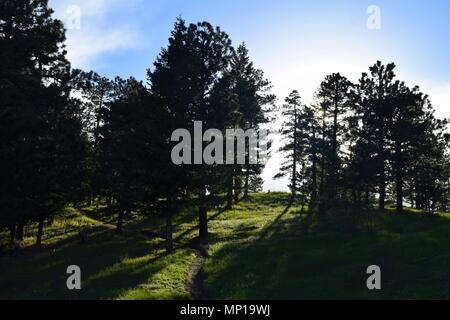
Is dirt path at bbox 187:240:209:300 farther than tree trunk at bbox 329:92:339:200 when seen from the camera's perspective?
No

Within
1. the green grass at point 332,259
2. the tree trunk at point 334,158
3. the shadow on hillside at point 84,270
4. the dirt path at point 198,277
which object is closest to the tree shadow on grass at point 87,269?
the shadow on hillside at point 84,270

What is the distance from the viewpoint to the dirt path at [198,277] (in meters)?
18.8

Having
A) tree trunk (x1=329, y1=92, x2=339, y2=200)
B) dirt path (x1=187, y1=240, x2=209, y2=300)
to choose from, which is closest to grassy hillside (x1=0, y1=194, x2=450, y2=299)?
dirt path (x1=187, y1=240, x2=209, y2=300)

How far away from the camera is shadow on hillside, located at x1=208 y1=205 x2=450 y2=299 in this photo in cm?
1820

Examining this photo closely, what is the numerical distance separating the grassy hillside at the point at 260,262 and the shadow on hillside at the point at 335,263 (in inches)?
2.0

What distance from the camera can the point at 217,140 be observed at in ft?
96.9

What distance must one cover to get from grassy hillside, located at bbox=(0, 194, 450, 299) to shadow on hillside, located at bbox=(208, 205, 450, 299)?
5cm

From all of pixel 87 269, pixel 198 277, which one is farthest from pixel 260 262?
pixel 87 269

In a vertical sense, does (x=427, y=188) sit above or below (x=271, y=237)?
above

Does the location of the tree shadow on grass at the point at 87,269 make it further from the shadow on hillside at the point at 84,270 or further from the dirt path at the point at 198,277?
the dirt path at the point at 198,277

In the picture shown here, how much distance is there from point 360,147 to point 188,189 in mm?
21663

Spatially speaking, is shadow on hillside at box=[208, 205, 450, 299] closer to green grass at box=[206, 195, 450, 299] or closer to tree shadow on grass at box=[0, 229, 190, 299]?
green grass at box=[206, 195, 450, 299]
